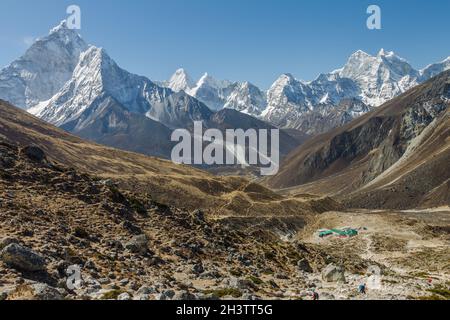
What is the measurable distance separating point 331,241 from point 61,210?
7674 centimetres

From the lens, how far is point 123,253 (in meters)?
33.0

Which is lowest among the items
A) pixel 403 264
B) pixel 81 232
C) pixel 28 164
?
pixel 403 264

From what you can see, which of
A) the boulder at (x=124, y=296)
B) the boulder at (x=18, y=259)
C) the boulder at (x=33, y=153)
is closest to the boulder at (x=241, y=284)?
the boulder at (x=124, y=296)

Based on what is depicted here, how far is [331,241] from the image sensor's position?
341 feet

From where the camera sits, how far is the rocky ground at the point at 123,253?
2531cm

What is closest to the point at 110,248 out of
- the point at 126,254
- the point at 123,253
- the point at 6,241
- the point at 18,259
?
the point at 123,253

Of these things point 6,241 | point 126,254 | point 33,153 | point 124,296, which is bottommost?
point 124,296

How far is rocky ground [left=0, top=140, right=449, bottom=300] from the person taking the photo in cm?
2531

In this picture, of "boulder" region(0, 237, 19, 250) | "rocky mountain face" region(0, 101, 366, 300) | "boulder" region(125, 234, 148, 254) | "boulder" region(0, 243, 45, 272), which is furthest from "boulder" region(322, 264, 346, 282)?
"boulder" region(0, 237, 19, 250)

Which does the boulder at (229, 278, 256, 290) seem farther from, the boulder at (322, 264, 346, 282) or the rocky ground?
the boulder at (322, 264, 346, 282)

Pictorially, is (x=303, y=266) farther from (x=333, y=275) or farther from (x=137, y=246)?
(x=137, y=246)

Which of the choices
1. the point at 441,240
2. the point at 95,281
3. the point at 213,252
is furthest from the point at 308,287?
the point at 441,240
